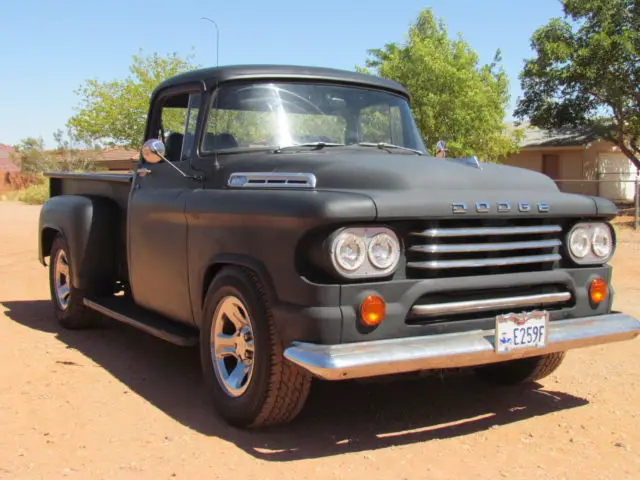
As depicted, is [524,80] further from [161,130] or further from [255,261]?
[255,261]

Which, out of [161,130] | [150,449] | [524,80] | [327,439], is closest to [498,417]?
[327,439]

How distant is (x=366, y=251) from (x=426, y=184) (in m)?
0.59

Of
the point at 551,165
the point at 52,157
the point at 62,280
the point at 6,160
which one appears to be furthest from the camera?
the point at 6,160

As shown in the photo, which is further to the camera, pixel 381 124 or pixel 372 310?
pixel 381 124

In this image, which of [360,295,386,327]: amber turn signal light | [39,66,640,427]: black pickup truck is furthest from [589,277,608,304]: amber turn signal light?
[360,295,386,327]: amber turn signal light

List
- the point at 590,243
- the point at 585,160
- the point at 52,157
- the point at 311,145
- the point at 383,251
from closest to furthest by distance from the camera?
1. the point at 383,251
2. the point at 590,243
3. the point at 311,145
4. the point at 585,160
5. the point at 52,157

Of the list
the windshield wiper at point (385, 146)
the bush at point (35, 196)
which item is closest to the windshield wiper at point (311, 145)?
the windshield wiper at point (385, 146)

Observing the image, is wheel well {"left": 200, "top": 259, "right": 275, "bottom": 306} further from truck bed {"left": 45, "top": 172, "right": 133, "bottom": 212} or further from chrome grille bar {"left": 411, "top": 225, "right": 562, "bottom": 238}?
truck bed {"left": 45, "top": 172, "right": 133, "bottom": 212}

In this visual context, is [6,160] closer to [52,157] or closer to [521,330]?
[52,157]

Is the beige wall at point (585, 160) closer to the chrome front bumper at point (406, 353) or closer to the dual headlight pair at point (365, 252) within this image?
the chrome front bumper at point (406, 353)

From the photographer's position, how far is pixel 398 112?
555 cm

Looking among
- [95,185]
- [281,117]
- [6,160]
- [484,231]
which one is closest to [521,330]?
[484,231]

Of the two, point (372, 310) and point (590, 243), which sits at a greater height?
point (590, 243)

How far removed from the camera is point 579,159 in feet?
96.7
